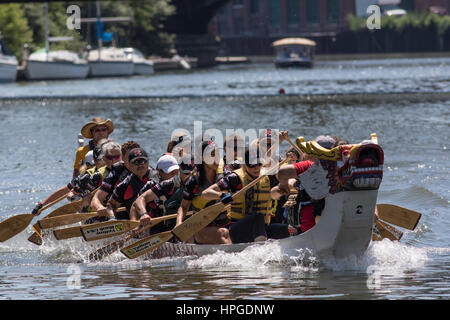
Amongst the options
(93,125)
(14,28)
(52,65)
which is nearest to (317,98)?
(52,65)

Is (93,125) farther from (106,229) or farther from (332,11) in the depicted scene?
(332,11)

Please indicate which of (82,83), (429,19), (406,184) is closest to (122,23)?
(82,83)

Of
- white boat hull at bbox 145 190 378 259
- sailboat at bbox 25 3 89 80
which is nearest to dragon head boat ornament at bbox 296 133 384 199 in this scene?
white boat hull at bbox 145 190 378 259

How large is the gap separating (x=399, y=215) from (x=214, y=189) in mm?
2936

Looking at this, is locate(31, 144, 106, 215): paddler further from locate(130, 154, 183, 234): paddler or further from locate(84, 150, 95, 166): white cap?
locate(130, 154, 183, 234): paddler

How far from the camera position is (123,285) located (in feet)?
35.7

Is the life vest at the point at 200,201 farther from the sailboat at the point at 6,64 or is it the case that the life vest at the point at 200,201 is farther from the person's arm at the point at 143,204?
the sailboat at the point at 6,64

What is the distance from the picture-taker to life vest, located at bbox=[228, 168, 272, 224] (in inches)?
443

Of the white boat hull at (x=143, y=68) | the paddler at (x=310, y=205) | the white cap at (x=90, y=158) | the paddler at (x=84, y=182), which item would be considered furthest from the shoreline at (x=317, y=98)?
the paddler at (x=310, y=205)

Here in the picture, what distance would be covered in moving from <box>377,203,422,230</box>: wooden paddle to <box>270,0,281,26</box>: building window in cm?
12278

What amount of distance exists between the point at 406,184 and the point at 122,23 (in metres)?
71.8

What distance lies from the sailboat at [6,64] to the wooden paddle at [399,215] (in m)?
55.0

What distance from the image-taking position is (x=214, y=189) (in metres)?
11.1
